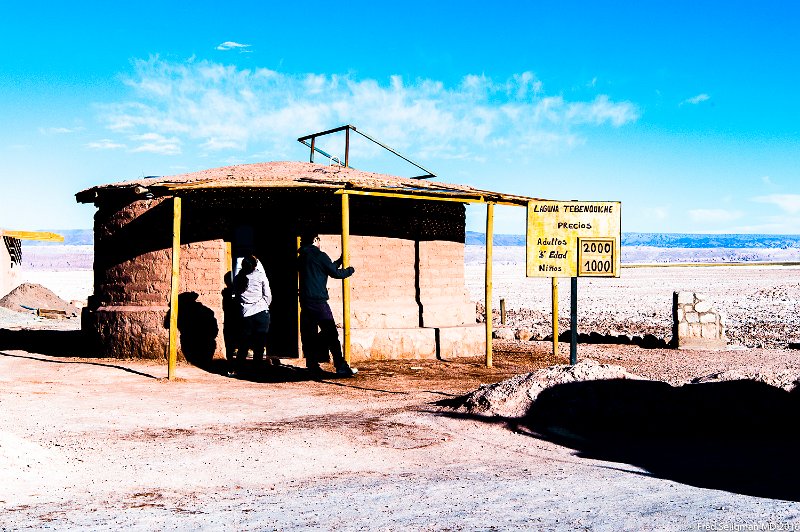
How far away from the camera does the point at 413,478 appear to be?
586cm

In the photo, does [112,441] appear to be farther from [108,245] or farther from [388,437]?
[108,245]

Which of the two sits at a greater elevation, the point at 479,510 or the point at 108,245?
the point at 108,245

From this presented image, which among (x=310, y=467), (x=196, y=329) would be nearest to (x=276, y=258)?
(x=196, y=329)

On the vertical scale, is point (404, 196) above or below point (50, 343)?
above

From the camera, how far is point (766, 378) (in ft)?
26.3

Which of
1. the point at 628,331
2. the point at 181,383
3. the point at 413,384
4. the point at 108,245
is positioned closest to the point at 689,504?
the point at 413,384

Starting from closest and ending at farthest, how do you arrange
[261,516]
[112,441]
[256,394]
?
[261,516] → [112,441] → [256,394]

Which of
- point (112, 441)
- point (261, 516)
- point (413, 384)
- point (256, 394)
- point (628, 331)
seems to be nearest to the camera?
point (261, 516)

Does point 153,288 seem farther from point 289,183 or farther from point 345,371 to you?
point 345,371

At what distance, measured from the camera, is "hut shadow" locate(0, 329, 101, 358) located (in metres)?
12.8

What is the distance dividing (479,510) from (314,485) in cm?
135

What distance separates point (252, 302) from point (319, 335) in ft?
3.14

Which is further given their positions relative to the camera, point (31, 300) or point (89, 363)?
point (31, 300)

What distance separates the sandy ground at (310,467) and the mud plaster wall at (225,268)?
142 centimetres
